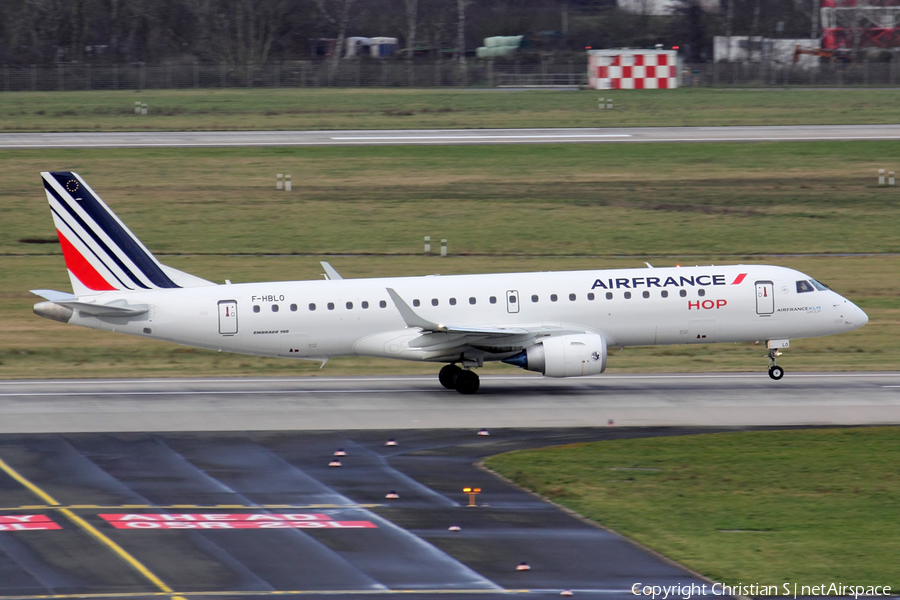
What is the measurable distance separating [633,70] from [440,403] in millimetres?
62204

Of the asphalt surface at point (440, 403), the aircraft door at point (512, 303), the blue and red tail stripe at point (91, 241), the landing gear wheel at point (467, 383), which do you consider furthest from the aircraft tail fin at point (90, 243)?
the aircraft door at point (512, 303)

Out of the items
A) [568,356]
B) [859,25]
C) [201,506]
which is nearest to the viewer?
[201,506]

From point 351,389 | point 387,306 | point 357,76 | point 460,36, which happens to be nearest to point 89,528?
point 387,306

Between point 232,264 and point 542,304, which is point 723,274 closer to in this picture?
point 542,304

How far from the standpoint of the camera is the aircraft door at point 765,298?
3281cm

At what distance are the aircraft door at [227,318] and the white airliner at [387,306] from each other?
0.03 metres

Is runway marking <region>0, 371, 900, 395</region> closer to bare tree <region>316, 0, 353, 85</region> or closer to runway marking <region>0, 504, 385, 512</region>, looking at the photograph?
runway marking <region>0, 504, 385, 512</region>

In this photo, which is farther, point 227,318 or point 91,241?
point 91,241

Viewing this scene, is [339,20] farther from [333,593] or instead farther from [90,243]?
[333,593]

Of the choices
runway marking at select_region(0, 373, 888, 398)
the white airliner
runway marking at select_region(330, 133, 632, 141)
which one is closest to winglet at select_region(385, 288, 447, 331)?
the white airliner

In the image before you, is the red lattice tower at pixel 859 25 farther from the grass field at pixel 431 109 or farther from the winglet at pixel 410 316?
the winglet at pixel 410 316

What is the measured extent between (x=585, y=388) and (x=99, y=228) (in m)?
15.2

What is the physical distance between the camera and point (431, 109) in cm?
8012

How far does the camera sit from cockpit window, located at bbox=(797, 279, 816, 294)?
33.2 meters
